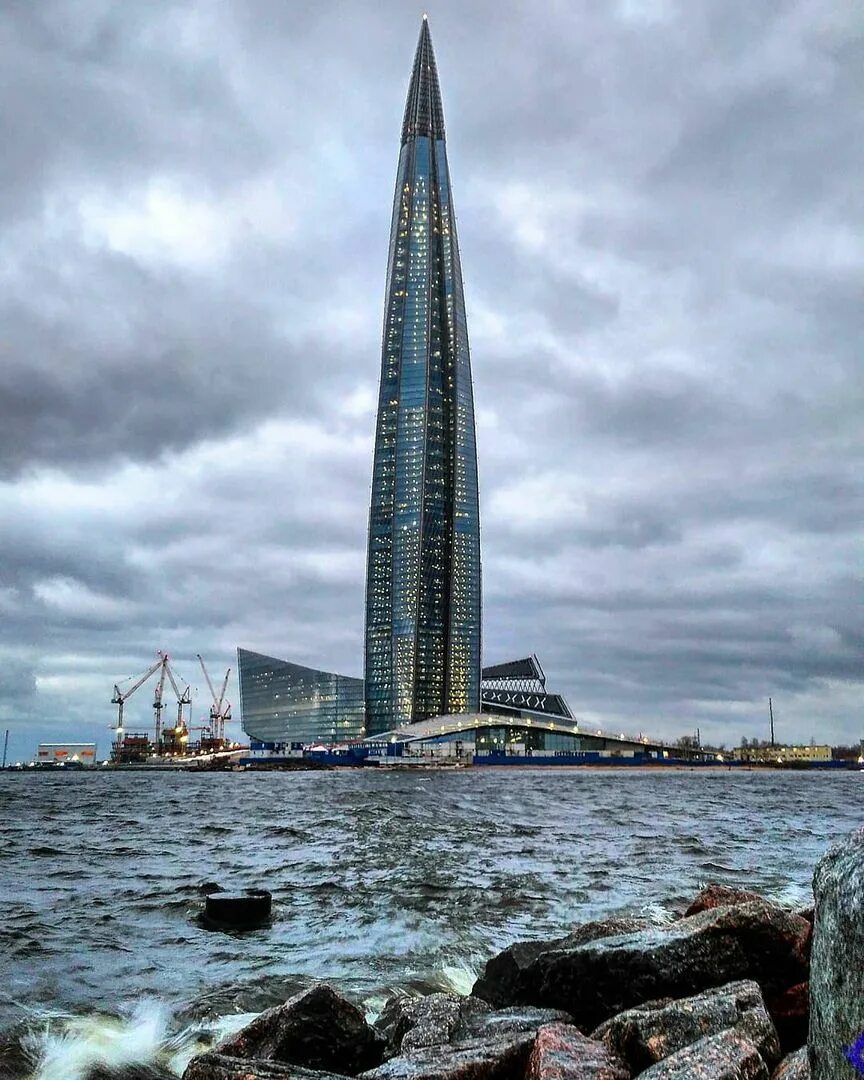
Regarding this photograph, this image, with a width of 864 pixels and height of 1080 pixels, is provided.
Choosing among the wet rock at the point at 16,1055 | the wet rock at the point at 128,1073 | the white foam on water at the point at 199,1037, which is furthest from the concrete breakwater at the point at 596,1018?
the wet rock at the point at 16,1055

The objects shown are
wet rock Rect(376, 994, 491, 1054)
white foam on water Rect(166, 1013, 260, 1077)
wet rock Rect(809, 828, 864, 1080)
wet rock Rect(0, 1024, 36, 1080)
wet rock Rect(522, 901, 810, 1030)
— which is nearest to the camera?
wet rock Rect(809, 828, 864, 1080)

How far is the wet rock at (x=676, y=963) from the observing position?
1110 centimetres

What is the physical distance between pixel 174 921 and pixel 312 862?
12.2 m

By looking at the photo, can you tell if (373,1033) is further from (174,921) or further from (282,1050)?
(174,921)

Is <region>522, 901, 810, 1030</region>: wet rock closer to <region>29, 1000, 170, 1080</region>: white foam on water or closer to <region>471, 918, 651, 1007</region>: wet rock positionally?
<region>471, 918, 651, 1007</region>: wet rock

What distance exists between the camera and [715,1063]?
688 centimetres

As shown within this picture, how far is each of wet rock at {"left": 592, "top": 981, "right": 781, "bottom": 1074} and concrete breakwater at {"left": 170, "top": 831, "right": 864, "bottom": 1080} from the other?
2 cm

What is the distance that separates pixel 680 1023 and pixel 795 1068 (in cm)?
239

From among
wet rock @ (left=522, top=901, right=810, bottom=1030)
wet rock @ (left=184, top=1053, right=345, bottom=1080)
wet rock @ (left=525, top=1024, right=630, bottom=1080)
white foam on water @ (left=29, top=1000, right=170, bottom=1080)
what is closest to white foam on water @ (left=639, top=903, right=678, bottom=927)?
wet rock @ (left=522, top=901, right=810, bottom=1030)

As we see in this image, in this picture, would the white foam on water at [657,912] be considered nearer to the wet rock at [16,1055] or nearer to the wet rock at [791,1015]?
the wet rock at [791,1015]

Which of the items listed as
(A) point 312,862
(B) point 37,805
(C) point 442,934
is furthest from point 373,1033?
(B) point 37,805

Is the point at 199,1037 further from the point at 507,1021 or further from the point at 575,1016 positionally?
Result: the point at 575,1016

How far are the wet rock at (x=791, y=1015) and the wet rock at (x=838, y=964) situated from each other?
6.81 m

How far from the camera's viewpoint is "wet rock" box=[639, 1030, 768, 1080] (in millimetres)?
6754
